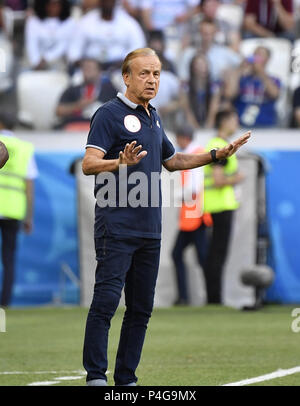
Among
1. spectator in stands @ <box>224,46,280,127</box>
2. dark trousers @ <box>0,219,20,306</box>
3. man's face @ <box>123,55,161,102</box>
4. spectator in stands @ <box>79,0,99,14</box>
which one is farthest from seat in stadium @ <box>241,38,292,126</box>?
man's face @ <box>123,55,161,102</box>

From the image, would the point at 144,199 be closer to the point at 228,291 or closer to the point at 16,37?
the point at 228,291

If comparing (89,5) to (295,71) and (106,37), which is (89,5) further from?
(295,71)

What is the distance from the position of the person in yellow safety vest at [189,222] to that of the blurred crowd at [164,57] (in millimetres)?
2131

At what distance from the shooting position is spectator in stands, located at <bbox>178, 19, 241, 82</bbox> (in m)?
16.3

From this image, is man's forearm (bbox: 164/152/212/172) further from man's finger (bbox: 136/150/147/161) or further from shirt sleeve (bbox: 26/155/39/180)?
shirt sleeve (bbox: 26/155/39/180)

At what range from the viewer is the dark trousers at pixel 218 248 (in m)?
13.5

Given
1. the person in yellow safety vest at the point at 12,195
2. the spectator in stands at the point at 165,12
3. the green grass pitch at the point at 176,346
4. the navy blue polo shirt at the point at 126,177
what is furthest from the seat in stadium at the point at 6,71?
the navy blue polo shirt at the point at 126,177

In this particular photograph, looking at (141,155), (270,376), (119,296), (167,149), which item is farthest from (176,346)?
(141,155)

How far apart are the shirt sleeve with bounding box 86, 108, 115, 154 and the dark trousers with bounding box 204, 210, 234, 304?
7642 mm

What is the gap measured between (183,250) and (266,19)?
5378 millimetres

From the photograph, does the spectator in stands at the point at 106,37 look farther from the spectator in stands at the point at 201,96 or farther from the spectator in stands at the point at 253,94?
the spectator in stands at the point at 253,94
